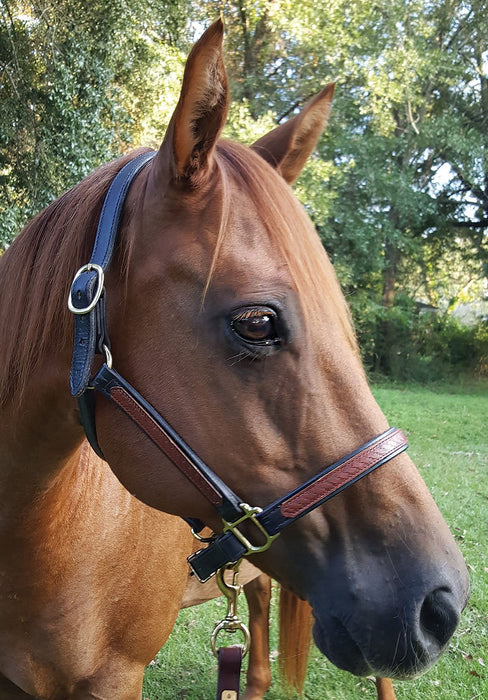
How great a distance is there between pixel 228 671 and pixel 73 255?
4.87 feet

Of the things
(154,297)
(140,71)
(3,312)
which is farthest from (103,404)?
(140,71)

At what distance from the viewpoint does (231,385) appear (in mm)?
1224

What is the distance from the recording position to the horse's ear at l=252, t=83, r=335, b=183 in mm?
1634

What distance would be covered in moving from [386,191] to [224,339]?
62.1ft

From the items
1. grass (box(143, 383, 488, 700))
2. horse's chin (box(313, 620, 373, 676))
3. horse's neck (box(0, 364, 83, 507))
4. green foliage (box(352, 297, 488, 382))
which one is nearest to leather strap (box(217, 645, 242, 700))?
horse's chin (box(313, 620, 373, 676))

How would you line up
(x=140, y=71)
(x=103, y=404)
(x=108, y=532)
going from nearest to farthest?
(x=103, y=404)
(x=108, y=532)
(x=140, y=71)

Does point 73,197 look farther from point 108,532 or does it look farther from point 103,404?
point 108,532

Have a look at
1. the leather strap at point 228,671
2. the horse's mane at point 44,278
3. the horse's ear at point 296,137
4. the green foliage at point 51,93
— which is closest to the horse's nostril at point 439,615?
the leather strap at point 228,671

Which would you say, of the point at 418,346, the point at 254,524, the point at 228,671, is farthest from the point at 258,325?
the point at 418,346

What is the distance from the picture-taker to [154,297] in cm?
130
